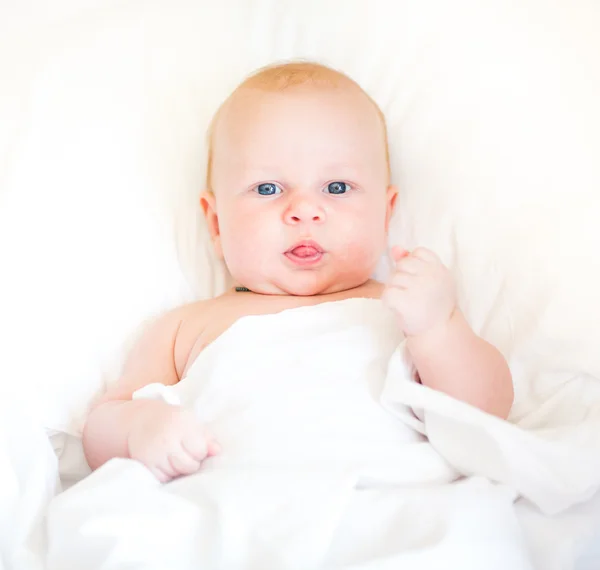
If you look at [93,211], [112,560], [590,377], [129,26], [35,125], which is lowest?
[112,560]

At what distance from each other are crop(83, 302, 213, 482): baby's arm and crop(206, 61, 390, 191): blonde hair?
333mm

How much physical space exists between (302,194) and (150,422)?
17.3 inches

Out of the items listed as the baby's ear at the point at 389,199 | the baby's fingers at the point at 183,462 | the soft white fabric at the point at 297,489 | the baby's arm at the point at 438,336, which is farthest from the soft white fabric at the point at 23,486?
the baby's ear at the point at 389,199

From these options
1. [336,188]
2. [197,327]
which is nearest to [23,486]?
[197,327]

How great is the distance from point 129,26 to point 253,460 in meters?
0.93

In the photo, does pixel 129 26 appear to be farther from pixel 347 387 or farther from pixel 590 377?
pixel 590 377

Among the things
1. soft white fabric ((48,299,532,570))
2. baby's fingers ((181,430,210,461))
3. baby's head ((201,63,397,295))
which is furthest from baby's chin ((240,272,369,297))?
baby's fingers ((181,430,210,461))

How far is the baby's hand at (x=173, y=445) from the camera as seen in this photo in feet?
3.54

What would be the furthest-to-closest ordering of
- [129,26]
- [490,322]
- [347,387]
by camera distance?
[129,26]
[490,322]
[347,387]

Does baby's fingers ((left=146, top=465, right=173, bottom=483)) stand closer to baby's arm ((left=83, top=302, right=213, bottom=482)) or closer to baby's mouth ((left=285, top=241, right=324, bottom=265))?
baby's arm ((left=83, top=302, right=213, bottom=482))

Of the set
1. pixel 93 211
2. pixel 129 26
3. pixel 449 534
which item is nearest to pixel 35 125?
pixel 93 211

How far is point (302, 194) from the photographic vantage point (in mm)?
1320

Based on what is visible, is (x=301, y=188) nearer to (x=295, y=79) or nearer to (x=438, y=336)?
(x=295, y=79)

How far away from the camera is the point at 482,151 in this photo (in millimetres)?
1413
